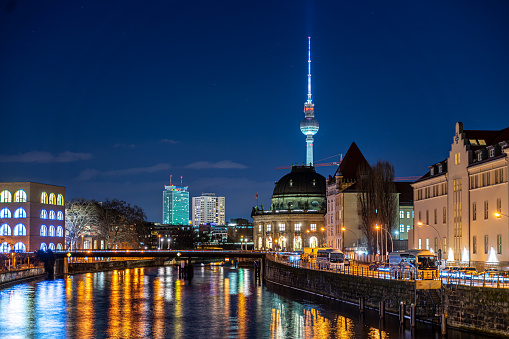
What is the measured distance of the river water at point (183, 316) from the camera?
5434cm

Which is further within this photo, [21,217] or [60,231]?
[60,231]

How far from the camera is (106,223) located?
167250 mm

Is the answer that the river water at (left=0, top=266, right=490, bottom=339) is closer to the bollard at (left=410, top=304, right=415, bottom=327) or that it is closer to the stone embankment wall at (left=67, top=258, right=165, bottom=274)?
the bollard at (left=410, top=304, right=415, bottom=327)

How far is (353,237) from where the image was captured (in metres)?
151

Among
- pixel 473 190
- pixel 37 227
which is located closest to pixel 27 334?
pixel 473 190

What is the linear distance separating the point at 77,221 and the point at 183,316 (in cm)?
9482

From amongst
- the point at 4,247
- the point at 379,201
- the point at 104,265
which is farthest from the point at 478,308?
the point at 104,265

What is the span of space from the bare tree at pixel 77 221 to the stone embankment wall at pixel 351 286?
66488 millimetres

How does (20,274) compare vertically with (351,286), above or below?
below

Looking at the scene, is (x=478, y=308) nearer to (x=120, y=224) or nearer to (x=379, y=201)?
(x=379, y=201)

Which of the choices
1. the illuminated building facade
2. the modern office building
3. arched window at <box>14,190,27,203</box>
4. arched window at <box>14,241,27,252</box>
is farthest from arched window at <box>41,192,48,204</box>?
the modern office building

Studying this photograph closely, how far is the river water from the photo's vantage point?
5434 centimetres

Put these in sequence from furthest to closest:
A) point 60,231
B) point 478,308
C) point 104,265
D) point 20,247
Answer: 1. point 104,265
2. point 60,231
3. point 20,247
4. point 478,308

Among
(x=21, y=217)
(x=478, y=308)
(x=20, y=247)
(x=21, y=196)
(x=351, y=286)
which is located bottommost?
(x=351, y=286)
